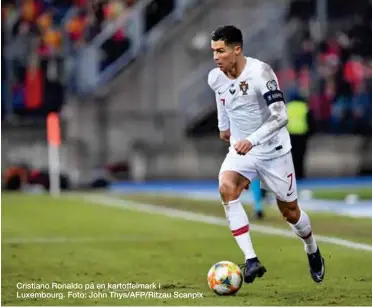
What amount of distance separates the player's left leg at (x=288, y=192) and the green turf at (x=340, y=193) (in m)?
9.80

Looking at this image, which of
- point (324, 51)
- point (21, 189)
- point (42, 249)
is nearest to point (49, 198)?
point (21, 189)

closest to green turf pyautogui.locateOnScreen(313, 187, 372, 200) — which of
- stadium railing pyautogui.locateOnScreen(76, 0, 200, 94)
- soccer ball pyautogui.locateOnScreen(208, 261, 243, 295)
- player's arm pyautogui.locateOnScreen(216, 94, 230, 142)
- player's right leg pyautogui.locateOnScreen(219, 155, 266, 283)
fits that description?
stadium railing pyautogui.locateOnScreen(76, 0, 200, 94)

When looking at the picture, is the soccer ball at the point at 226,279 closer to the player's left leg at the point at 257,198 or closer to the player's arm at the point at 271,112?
the player's arm at the point at 271,112

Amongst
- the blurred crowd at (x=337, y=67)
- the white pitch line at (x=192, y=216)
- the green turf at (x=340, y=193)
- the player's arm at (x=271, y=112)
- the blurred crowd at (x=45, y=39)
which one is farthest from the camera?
the blurred crowd at (x=45, y=39)

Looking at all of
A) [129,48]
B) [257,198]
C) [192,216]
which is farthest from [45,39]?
[257,198]

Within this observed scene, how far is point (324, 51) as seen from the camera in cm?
2348

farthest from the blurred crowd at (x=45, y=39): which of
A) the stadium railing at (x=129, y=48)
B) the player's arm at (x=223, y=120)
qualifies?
the player's arm at (x=223, y=120)

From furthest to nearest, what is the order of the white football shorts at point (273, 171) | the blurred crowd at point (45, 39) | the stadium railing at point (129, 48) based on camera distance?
the stadium railing at point (129, 48)
the blurred crowd at point (45, 39)
the white football shorts at point (273, 171)

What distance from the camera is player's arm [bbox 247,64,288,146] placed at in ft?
28.2

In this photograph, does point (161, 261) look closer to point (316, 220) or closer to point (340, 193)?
point (316, 220)

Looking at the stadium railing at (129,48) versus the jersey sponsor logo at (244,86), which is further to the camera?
the stadium railing at (129,48)

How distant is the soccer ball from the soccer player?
0.08 meters

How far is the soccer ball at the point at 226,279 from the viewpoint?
27.3 ft

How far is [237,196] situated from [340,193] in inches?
455
